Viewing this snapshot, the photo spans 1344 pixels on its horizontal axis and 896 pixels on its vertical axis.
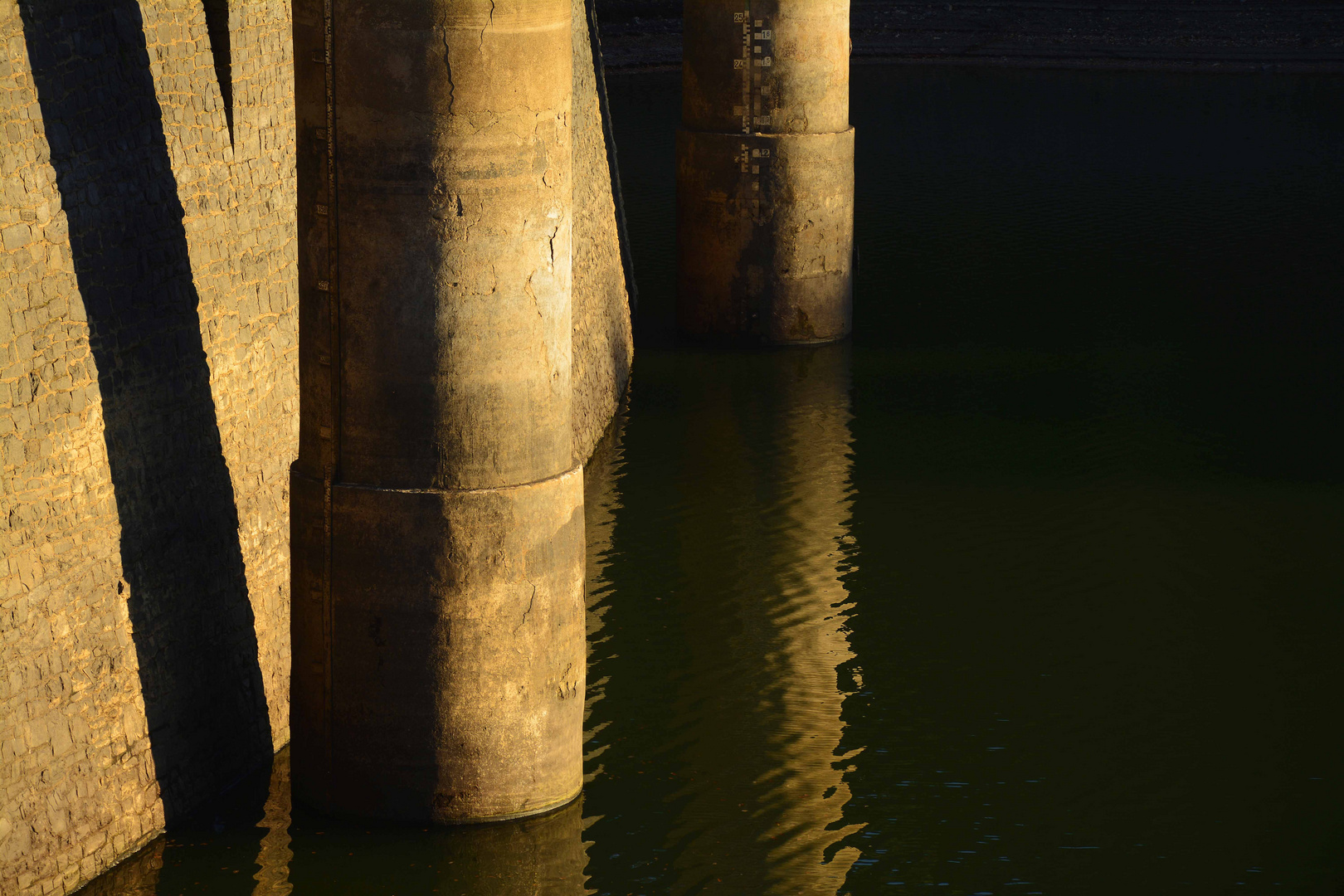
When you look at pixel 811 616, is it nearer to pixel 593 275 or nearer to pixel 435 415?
pixel 435 415

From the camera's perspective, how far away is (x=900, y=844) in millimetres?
7383

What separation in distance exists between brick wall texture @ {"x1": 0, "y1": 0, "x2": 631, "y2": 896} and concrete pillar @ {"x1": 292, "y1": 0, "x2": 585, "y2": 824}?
562 mm

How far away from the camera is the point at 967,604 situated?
999cm

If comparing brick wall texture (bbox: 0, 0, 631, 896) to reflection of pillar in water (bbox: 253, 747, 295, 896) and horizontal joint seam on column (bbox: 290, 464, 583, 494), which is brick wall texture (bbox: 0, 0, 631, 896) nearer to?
reflection of pillar in water (bbox: 253, 747, 295, 896)

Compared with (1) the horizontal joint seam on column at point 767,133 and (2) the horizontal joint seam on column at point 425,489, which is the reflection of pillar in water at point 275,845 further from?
(1) the horizontal joint seam on column at point 767,133

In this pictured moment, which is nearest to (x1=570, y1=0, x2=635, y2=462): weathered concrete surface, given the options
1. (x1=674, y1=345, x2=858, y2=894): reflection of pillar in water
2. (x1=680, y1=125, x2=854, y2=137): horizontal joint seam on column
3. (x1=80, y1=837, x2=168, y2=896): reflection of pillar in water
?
(x1=674, y1=345, x2=858, y2=894): reflection of pillar in water

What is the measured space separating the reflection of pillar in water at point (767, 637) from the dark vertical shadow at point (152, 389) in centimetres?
206

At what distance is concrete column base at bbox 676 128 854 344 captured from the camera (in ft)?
50.1

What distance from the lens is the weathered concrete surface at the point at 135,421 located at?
6293 millimetres

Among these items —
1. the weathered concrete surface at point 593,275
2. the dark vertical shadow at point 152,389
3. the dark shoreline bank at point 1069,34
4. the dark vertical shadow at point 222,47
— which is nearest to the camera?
the dark vertical shadow at point 152,389

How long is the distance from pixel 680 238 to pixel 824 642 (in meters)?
7.09

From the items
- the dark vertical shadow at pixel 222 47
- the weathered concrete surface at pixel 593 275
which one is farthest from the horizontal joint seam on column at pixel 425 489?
the weathered concrete surface at pixel 593 275

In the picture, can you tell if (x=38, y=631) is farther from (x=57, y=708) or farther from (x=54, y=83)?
(x=54, y=83)

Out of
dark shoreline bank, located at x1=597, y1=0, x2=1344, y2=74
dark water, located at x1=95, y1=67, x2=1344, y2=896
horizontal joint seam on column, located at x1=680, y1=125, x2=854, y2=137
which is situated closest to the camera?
dark water, located at x1=95, y1=67, x2=1344, y2=896
